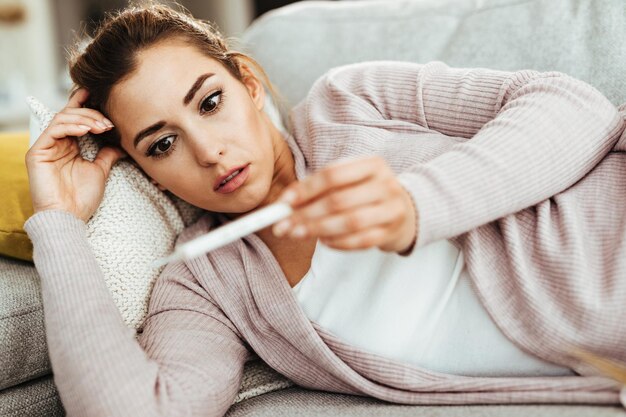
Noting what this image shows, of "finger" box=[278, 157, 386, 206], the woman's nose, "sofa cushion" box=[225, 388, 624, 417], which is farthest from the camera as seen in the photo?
the woman's nose

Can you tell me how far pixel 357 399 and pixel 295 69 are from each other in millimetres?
809

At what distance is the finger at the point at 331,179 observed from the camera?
2.01ft

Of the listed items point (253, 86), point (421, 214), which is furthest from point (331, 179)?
point (253, 86)

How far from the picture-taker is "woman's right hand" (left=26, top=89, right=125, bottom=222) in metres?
0.99

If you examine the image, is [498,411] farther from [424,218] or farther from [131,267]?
[131,267]

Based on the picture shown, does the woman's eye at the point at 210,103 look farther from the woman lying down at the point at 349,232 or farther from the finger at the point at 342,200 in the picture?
the finger at the point at 342,200

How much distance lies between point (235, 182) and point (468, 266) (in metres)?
0.40

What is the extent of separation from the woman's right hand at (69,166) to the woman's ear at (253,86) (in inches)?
10.9

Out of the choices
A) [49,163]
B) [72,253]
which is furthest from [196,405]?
[49,163]

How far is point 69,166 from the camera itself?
1074 millimetres

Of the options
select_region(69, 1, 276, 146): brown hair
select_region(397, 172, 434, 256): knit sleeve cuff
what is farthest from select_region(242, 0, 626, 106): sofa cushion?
select_region(397, 172, 434, 256): knit sleeve cuff

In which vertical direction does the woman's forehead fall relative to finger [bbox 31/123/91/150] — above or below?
above

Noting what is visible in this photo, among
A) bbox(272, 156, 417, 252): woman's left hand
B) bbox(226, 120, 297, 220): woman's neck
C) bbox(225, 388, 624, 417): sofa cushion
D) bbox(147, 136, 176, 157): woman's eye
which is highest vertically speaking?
bbox(272, 156, 417, 252): woman's left hand

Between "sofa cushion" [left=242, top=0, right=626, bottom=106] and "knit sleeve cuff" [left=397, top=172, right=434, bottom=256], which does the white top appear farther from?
"sofa cushion" [left=242, top=0, right=626, bottom=106]
